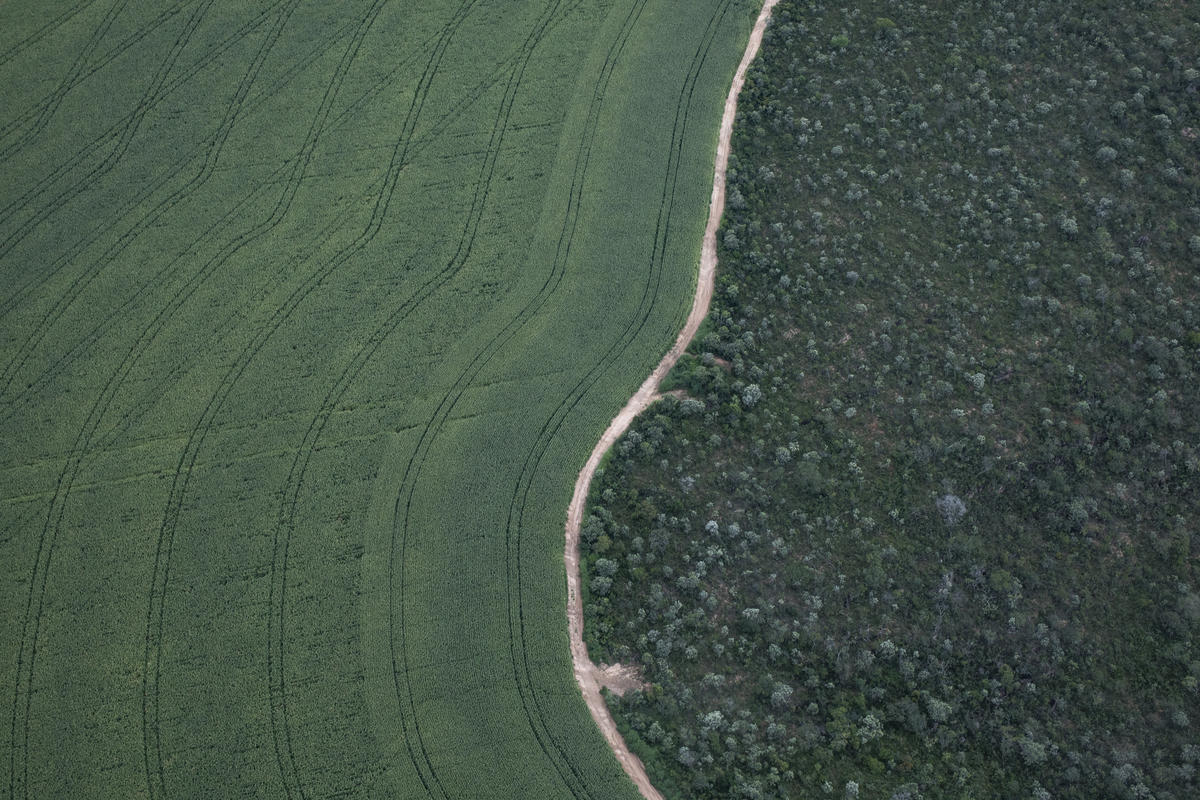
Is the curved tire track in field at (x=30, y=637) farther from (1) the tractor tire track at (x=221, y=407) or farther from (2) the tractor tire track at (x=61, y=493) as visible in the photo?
(1) the tractor tire track at (x=221, y=407)

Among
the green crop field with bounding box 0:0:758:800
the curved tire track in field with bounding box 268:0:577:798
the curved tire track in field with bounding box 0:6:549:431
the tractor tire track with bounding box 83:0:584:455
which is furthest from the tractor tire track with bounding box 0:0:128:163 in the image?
the curved tire track in field with bounding box 268:0:577:798

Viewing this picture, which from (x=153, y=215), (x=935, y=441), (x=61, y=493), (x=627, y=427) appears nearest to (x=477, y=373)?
(x=627, y=427)

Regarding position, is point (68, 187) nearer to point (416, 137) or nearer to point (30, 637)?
point (416, 137)

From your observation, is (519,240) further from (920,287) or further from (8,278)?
(8,278)

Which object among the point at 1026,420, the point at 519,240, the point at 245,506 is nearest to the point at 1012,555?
the point at 1026,420

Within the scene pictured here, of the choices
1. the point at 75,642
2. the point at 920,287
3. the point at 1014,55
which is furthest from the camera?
the point at 1014,55
